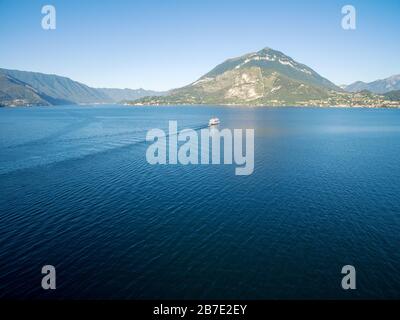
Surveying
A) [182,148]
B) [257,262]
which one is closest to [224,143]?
[182,148]

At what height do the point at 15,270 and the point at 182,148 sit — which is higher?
the point at 182,148

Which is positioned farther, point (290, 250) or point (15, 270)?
point (290, 250)

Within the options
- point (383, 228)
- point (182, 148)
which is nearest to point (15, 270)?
point (383, 228)
